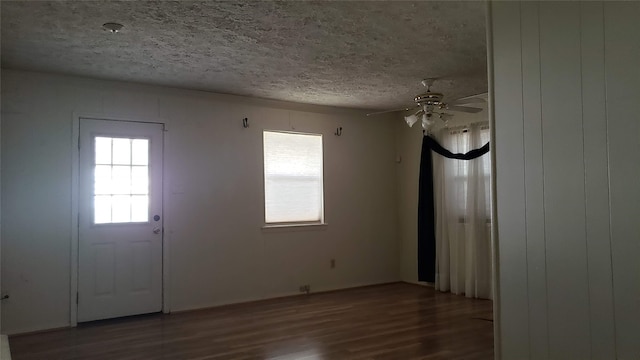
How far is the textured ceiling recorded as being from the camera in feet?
10.6

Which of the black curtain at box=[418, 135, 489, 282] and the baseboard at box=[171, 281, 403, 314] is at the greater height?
the black curtain at box=[418, 135, 489, 282]

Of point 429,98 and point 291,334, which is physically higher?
point 429,98

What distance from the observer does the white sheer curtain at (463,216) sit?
6.00m

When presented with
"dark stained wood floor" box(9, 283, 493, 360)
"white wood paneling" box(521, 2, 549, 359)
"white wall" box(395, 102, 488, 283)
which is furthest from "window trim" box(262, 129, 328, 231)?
"white wood paneling" box(521, 2, 549, 359)

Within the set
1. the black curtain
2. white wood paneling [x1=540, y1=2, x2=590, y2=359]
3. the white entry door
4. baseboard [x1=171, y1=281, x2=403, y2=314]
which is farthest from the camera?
the black curtain

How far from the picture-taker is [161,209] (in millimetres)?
5383

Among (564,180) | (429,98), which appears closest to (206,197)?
(429,98)

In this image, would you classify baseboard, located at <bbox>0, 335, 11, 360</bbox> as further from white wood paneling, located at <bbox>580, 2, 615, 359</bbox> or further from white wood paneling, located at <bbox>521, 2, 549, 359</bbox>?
white wood paneling, located at <bbox>580, 2, 615, 359</bbox>

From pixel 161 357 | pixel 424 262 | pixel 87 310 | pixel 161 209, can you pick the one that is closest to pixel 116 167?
pixel 161 209

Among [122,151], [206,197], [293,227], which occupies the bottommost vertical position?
[293,227]

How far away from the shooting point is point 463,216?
6324mm

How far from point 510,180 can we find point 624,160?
1.23 ft

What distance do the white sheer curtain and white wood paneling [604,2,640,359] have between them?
4794 mm

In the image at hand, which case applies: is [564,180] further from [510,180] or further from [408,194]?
[408,194]
